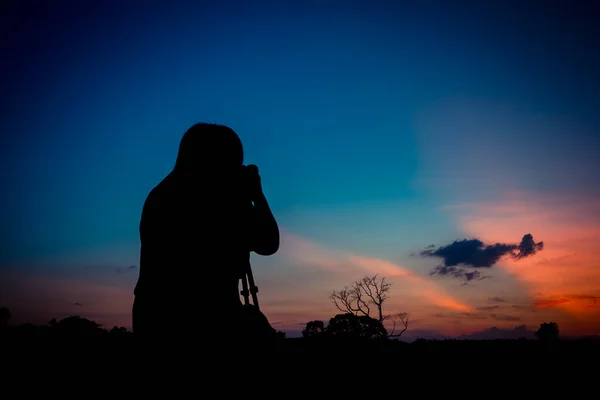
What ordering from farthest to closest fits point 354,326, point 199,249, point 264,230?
point 354,326 → point 264,230 → point 199,249

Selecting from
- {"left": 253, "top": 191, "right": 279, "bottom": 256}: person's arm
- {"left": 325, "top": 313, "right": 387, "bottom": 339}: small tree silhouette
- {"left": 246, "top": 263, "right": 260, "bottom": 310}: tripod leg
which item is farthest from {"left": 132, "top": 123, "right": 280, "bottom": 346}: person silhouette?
{"left": 325, "top": 313, "right": 387, "bottom": 339}: small tree silhouette

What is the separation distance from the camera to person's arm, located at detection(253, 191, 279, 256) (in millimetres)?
2367

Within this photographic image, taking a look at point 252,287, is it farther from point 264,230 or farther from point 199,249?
point 199,249

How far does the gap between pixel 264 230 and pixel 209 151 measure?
27.8 inches

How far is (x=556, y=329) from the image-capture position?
197ft

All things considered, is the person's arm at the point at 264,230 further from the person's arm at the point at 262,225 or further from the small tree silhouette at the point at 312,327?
the small tree silhouette at the point at 312,327

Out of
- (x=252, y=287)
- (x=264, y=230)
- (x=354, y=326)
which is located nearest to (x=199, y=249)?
(x=264, y=230)

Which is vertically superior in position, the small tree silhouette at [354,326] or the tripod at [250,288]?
the tripod at [250,288]

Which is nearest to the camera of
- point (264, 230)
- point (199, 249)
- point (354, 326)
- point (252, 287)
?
point (199, 249)

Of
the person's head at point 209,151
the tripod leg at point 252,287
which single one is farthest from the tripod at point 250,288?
the person's head at point 209,151

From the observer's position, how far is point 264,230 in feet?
7.79

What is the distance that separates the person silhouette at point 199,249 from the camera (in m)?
2.04

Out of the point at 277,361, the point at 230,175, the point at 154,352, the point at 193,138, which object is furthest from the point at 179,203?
the point at 277,361

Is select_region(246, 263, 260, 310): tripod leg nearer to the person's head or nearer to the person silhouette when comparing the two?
the person silhouette
